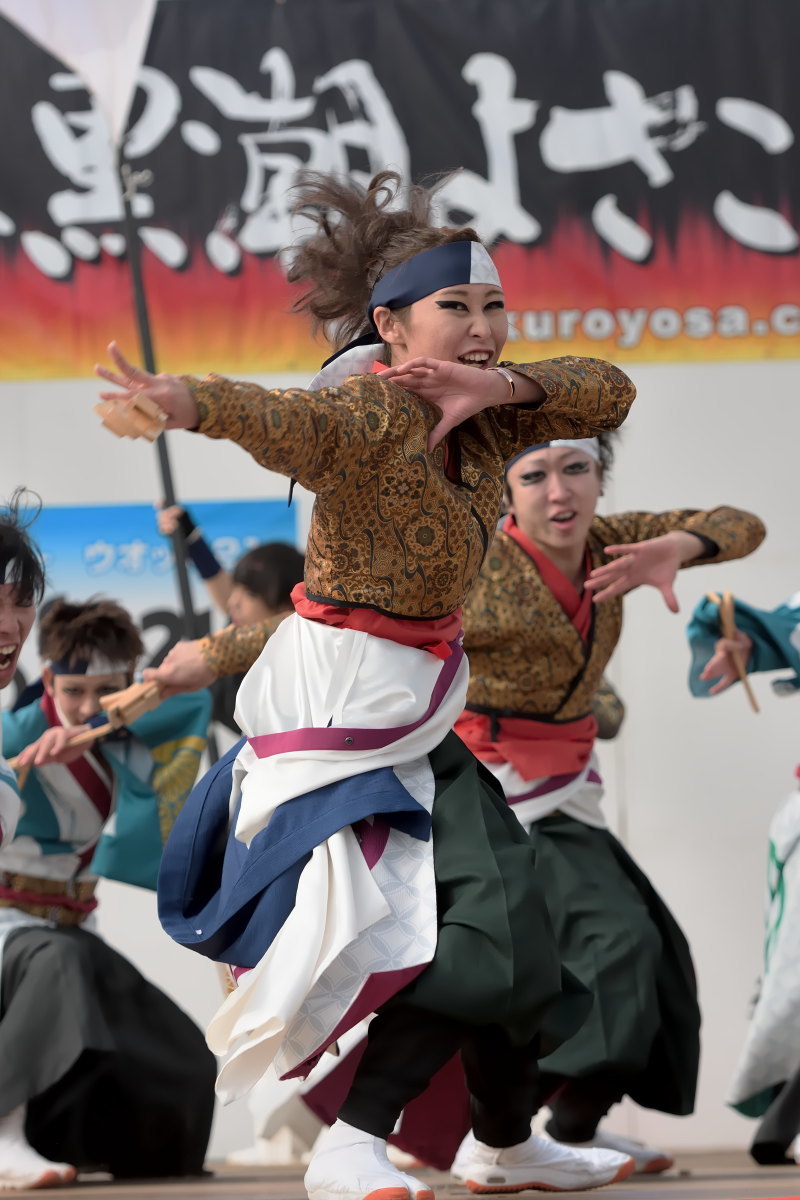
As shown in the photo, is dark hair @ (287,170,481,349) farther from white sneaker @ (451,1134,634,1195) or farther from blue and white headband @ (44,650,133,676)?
white sneaker @ (451,1134,634,1195)

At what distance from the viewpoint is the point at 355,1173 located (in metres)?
1.96

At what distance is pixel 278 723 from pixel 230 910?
28 centimetres

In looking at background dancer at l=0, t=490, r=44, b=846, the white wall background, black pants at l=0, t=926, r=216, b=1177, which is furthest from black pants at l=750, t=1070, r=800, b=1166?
background dancer at l=0, t=490, r=44, b=846

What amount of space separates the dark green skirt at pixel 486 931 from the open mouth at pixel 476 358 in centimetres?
60

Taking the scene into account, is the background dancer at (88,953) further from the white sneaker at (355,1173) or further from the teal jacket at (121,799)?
A: the white sneaker at (355,1173)

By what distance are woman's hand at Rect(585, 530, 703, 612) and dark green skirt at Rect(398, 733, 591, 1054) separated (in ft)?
2.27

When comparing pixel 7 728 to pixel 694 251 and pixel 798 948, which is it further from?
pixel 694 251

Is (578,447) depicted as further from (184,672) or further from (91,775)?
(91,775)

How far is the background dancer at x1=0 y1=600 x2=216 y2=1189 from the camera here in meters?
3.02

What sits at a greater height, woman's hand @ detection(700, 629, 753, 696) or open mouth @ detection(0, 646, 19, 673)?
open mouth @ detection(0, 646, 19, 673)

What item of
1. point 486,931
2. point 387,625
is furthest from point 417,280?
point 486,931

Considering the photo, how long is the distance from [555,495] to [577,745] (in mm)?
541

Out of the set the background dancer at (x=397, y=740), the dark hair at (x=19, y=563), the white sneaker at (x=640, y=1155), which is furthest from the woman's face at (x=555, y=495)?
A: the white sneaker at (x=640, y=1155)

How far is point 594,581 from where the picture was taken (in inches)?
109
